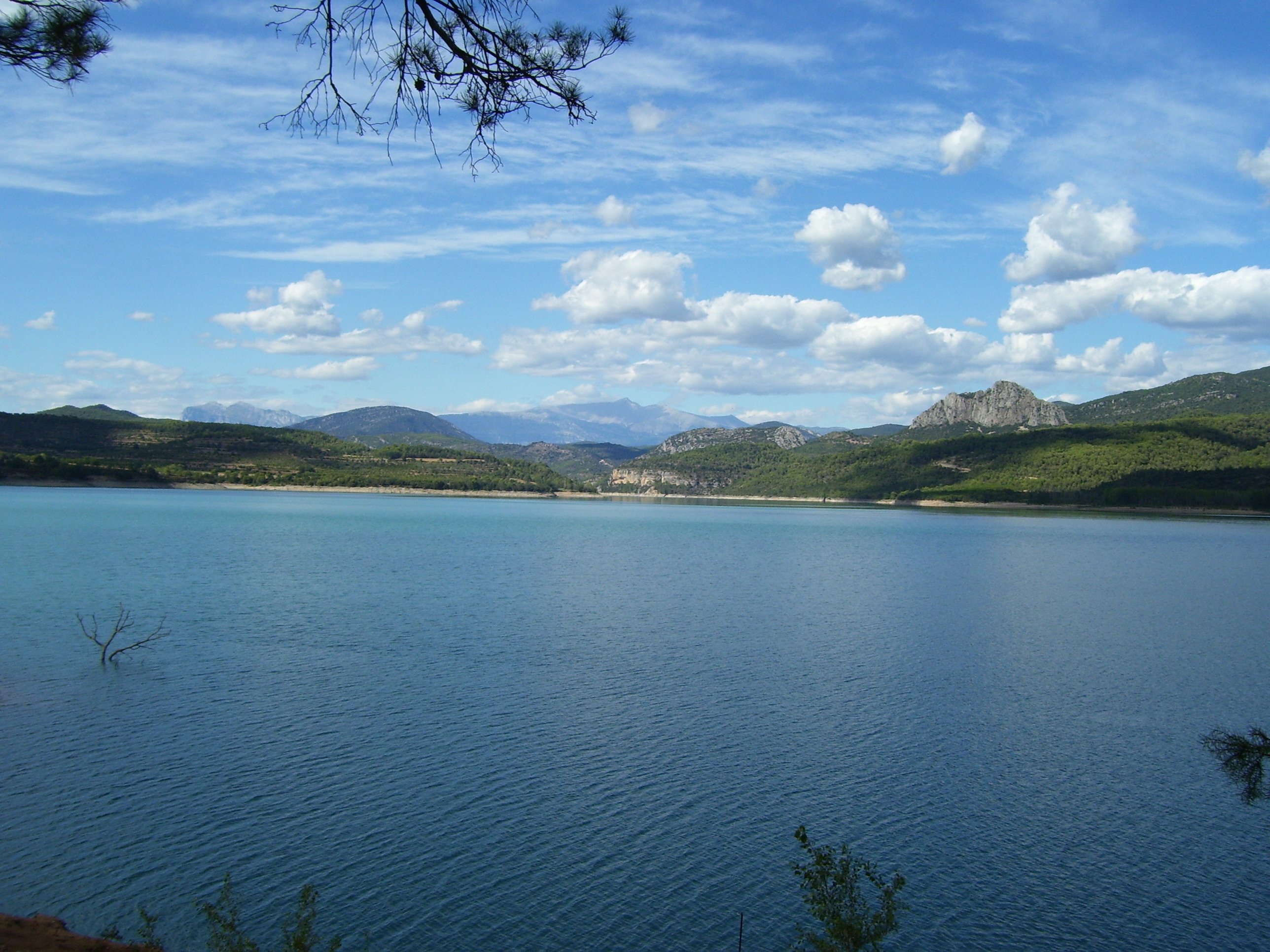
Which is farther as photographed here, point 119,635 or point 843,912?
point 119,635

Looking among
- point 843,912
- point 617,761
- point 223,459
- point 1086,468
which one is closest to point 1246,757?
point 843,912

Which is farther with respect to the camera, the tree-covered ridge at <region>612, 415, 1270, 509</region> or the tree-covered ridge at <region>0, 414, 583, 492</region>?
→ the tree-covered ridge at <region>0, 414, 583, 492</region>

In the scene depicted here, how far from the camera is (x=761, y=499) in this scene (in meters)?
197

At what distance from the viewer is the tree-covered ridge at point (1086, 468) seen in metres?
121

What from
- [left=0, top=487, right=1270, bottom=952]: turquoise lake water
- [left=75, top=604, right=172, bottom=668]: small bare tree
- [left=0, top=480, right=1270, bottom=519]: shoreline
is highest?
[left=0, top=480, right=1270, bottom=519]: shoreline

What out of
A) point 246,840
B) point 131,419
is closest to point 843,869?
point 246,840

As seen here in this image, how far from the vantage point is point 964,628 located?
2973 cm

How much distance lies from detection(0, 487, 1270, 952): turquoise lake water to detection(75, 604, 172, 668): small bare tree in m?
0.53

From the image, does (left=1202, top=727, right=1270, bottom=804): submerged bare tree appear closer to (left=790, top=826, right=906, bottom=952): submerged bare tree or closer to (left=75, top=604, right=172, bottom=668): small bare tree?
(left=790, top=826, right=906, bottom=952): submerged bare tree

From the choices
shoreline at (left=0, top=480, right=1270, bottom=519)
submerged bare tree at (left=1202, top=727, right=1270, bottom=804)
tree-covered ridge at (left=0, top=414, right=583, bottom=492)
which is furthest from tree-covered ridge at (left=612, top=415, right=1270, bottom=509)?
submerged bare tree at (left=1202, top=727, right=1270, bottom=804)

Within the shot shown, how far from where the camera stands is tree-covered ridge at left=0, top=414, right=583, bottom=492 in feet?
410

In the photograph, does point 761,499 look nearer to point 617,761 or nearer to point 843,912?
point 617,761

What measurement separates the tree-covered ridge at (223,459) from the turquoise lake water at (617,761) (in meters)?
105

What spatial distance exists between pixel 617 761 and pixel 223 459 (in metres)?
155
